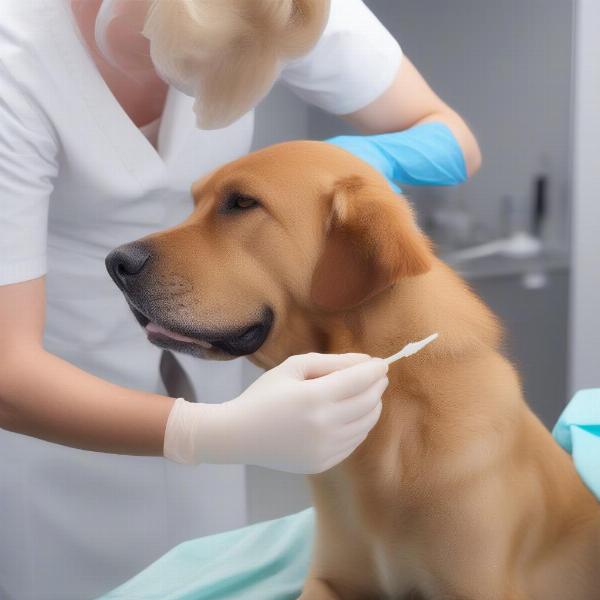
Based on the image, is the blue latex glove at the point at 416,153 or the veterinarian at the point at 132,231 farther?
the blue latex glove at the point at 416,153

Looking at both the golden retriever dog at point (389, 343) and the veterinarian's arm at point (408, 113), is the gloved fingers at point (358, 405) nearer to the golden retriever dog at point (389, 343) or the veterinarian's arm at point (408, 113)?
the golden retriever dog at point (389, 343)

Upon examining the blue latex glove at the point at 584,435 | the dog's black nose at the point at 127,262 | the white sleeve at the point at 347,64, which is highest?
the white sleeve at the point at 347,64

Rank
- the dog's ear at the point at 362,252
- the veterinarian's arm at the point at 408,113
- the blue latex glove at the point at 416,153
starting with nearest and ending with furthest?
the dog's ear at the point at 362,252 → the blue latex glove at the point at 416,153 → the veterinarian's arm at the point at 408,113

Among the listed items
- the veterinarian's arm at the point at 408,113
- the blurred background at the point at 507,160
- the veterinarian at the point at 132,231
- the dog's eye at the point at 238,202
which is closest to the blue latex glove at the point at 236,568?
the veterinarian at the point at 132,231

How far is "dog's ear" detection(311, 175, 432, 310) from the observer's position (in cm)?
72

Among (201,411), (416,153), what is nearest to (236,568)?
(201,411)

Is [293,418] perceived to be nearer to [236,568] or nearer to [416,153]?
[236,568]

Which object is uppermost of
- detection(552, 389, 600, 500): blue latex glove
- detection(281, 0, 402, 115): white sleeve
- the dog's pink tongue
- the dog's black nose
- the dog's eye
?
detection(281, 0, 402, 115): white sleeve

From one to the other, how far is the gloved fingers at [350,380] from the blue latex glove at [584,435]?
229 mm

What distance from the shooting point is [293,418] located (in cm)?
76

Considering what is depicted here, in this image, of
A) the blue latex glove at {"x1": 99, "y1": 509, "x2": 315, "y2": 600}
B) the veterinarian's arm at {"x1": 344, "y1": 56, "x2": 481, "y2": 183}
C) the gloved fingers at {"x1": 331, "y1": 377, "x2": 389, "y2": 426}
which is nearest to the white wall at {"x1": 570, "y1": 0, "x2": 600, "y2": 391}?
the veterinarian's arm at {"x1": 344, "y1": 56, "x2": 481, "y2": 183}

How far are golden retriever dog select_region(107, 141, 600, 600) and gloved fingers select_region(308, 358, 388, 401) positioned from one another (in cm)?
5

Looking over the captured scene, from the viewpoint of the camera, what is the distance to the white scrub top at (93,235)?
34.9 inches

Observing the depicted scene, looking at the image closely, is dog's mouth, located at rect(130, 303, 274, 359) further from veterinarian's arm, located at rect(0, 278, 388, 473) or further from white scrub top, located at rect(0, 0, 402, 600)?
white scrub top, located at rect(0, 0, 402, 600)
